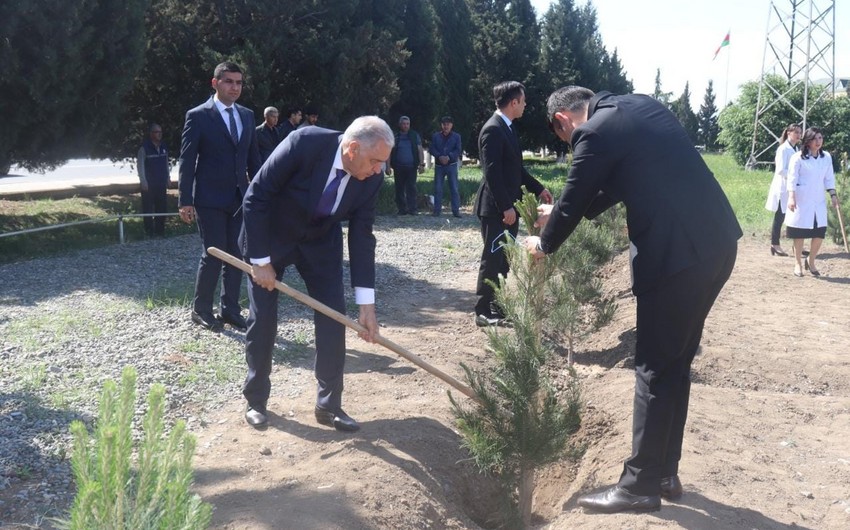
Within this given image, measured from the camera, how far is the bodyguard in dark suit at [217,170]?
246 inches

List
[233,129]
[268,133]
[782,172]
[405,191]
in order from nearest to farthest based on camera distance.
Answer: [233,129], [782,172], [268,133], [405,191]

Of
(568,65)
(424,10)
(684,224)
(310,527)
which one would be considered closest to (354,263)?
(310,527)

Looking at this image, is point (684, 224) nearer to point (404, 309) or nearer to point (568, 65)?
point (404, 309)

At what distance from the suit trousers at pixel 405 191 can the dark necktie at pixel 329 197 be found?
467 inches

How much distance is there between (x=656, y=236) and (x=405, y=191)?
13.3 meters

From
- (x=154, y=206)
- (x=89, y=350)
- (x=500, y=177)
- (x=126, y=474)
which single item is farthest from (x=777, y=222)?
(x=126, y=474)

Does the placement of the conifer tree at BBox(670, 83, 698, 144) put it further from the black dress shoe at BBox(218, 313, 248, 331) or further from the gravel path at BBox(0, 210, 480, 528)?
the black dress shoe at BBox(218, 313, 248, 331)

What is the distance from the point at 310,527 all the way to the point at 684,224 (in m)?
2.07

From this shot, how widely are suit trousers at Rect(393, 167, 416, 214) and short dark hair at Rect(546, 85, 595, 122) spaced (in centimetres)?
1215

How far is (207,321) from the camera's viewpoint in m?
6.51

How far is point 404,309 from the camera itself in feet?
26.9

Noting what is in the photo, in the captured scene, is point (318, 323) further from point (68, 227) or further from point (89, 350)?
point (68, 227)

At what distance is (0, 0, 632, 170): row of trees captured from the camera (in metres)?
10.2

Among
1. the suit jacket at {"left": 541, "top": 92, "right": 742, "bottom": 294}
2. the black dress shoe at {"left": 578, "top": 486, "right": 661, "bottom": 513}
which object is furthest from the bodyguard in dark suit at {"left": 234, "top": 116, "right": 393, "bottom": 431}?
the black dress shoe at {"left": 578, "top": 486, "right": 661, "bottom": 513}
